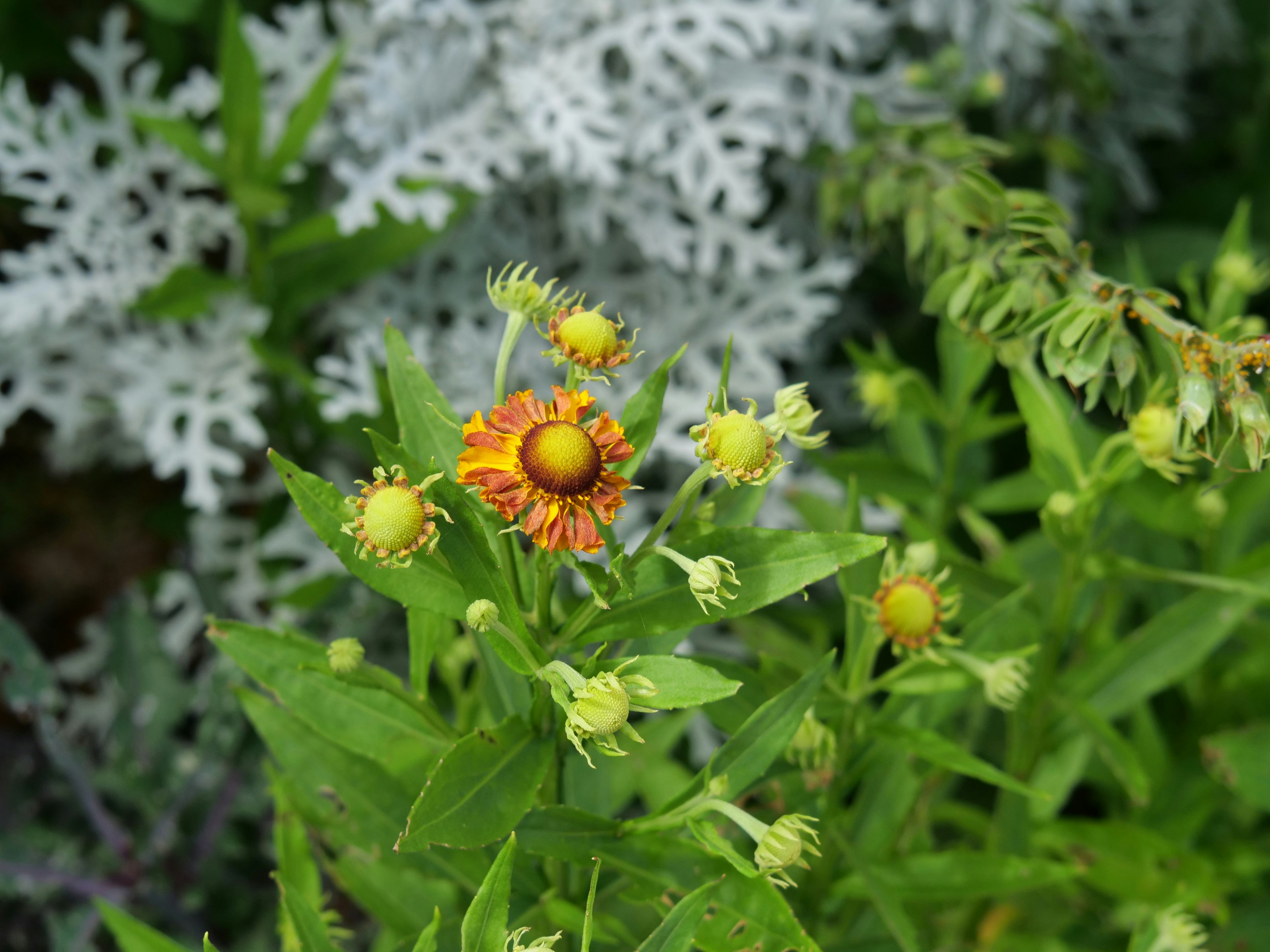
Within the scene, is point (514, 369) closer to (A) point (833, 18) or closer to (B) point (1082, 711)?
(A) point (833, 18)

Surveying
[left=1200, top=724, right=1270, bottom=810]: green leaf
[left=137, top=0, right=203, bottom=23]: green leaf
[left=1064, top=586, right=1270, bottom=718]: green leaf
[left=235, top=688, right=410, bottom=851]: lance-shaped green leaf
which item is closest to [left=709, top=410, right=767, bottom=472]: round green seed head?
[left=235, top=688, right=410, bottom=851]: lance-shaped green leaf

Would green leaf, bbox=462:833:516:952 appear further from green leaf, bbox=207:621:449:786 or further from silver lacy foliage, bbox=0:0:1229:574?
silver lacy foliage, bbox=0:0:1229:574

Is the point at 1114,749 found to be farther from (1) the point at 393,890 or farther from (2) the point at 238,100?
(2) the point at 238,100

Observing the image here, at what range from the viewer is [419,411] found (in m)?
0.51

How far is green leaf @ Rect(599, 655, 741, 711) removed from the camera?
412 mm

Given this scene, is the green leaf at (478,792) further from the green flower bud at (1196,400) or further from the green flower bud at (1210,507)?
the green flower bud at (1210,507)

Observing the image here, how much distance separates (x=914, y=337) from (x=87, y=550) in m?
1.07

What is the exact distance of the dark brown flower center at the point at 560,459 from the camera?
0.42 meters

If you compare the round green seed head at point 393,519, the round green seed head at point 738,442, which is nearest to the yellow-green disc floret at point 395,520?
the round green seed head at point 393,519

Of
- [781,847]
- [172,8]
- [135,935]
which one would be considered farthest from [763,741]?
[172,8]

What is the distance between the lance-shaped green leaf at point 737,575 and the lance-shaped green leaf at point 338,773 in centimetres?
19

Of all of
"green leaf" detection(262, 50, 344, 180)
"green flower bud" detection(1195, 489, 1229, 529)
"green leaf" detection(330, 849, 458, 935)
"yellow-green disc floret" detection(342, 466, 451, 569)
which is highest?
"green leaf" detection(262, 50, 344, 180)

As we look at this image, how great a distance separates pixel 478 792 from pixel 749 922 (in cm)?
15

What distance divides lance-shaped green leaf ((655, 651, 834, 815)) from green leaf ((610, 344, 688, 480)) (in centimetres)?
13
